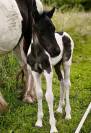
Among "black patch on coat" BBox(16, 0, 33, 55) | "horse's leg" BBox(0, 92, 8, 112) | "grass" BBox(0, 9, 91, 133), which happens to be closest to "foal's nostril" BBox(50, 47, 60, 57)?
"black patch on coat" BBox(16, 0, 33, 55)

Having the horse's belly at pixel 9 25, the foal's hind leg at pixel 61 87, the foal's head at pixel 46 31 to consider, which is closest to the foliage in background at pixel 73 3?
the foal's hind leg at pixel 61 87

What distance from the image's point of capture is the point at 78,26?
41.2 feet

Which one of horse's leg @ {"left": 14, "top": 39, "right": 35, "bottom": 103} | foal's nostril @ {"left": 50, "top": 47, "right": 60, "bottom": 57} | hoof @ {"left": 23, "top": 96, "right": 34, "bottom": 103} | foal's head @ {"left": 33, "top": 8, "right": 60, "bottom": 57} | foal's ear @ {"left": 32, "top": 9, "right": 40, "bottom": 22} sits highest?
foal's ear @ {"left": 32, "top": 9, "right": 40, "bottom": 22}

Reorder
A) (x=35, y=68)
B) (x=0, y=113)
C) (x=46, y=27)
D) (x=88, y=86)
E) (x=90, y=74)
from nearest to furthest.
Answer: (x=46, y=27) < (x=35, y=68) < (x=0, y=113) < (x=88, y=86) < (x=90, y=74)

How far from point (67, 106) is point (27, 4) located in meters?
1.44

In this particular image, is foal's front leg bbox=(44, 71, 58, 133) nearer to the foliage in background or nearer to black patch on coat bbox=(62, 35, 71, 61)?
black patch on coat bbox=(62, 35, 71, 61)

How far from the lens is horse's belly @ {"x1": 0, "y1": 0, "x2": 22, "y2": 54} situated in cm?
532

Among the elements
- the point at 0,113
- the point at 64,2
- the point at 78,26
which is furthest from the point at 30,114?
the point at 64,2

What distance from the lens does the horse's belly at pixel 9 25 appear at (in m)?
5.32

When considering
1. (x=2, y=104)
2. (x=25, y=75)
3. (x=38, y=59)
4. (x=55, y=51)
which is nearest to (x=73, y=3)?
(x=25, y=75)

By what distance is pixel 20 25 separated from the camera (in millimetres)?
5625

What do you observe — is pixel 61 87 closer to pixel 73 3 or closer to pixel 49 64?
pixel 49 64

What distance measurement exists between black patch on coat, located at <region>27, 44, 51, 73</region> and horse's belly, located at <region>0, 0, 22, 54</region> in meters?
0.39

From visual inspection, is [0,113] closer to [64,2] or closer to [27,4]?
[27,4]
